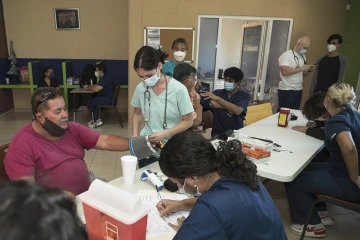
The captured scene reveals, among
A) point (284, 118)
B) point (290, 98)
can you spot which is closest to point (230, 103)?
point (284, 118)

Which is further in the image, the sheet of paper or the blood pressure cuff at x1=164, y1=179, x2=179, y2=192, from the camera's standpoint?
the blood pressure cuff at x1=164, y1=179, x2=179, y2=192

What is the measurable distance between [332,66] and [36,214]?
180 inches

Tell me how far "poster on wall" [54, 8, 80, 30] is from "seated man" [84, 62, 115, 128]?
141 centimetres

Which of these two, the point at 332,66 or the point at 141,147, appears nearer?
the point at 141,147

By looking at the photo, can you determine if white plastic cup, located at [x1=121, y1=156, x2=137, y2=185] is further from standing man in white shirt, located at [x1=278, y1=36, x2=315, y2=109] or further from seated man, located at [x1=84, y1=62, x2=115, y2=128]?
seated man, located at [x1=84, y1=62, x2=115, y2=128]

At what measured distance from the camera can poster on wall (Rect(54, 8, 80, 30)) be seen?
5.51m

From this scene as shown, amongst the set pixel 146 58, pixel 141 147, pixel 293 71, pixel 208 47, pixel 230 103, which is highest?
pixel 208 47

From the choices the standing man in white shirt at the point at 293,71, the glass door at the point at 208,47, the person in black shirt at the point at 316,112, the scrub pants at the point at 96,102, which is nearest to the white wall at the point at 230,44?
the glass door at the point at 208,47

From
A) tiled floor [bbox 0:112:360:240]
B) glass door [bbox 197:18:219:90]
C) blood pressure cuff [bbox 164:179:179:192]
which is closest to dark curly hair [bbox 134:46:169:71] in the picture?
blood pressure cuff [bbox 164:179:179:192]

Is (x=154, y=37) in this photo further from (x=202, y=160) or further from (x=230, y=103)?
(x=202, y=160)

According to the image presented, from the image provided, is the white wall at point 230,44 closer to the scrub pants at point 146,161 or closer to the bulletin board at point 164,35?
the bulletin board at point 164,35

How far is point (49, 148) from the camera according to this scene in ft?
4.84

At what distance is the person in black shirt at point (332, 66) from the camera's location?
13.1 ft

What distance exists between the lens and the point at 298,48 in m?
4.13
